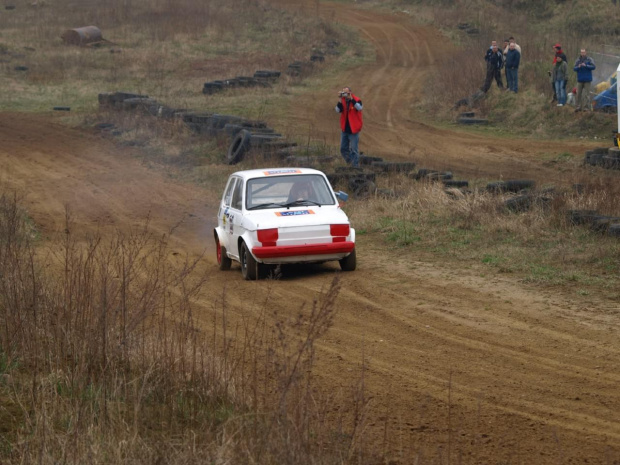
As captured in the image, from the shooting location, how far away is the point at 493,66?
29844 mm

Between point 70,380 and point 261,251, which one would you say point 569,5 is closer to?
point 261,251

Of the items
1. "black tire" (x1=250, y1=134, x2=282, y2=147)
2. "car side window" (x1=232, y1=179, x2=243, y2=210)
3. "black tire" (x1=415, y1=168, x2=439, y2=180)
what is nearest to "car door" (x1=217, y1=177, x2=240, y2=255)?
"car side window" (x1=232, y1=179, x2=243, y2=210)

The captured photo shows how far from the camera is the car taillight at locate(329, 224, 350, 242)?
1174cm

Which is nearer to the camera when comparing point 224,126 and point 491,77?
point 224,126

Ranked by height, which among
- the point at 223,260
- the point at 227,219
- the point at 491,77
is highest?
the point at 491,77

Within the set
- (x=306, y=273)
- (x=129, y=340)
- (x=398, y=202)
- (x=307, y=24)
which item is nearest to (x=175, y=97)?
(x=307, y=24)

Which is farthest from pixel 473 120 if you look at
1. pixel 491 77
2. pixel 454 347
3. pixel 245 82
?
pixel 454 347

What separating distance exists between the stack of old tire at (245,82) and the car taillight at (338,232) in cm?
2317

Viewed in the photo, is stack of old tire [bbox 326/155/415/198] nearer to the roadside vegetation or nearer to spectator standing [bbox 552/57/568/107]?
the roadside vegetation

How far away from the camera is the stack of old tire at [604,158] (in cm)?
2075

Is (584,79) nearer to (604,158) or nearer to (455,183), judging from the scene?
(604,158)

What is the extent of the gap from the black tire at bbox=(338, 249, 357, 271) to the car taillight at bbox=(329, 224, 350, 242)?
0.41m

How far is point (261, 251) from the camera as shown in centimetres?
1162

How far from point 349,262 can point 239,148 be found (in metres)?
11.1
